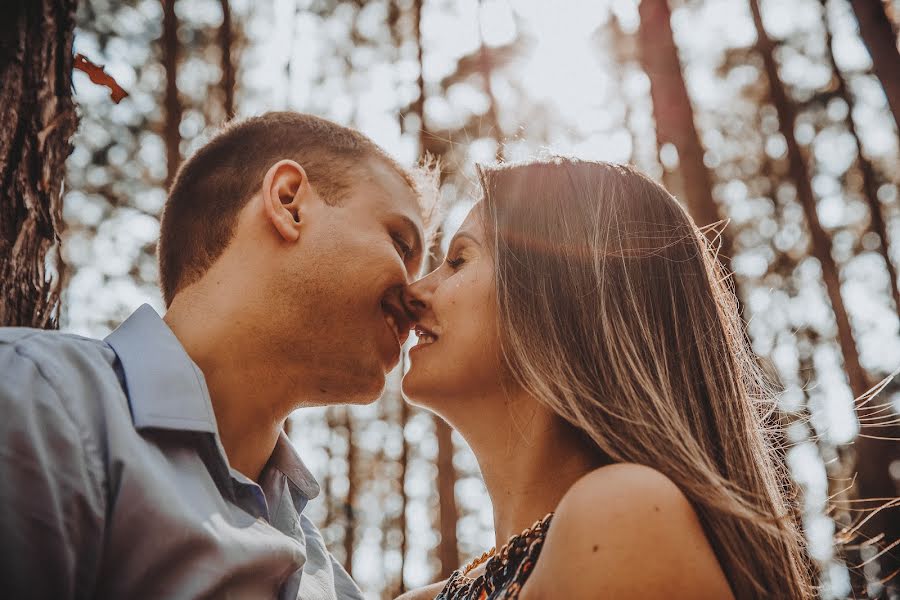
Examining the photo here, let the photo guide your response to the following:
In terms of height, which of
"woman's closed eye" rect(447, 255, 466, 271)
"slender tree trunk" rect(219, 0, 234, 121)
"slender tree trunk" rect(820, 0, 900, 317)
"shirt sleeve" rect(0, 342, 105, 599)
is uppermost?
"slender tree trunk" rect(219, 0, 234, 121)

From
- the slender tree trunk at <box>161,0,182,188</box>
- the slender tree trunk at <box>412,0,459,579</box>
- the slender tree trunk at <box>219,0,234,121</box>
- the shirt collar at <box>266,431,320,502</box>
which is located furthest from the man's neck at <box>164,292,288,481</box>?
the slender tree trunk at <box>219,0,234,121</box>

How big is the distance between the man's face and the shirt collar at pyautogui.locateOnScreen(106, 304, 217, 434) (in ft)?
1.56

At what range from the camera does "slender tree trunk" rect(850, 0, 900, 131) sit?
615 cm

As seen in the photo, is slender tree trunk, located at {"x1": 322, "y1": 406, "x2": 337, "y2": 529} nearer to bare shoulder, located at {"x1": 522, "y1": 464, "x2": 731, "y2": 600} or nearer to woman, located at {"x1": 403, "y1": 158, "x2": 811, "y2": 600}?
woman, located at {"x1": 403, "y1": 158, "x2": 811, "y2": 600}

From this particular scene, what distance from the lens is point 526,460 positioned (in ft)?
6.38

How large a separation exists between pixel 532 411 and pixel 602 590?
0.83 m

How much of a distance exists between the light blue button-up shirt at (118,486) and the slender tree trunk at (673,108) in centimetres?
575

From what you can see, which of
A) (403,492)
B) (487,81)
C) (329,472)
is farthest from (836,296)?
(329,472)

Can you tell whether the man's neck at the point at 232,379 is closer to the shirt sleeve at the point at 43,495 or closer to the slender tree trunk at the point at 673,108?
the shirt sleeve at the point at 43,495

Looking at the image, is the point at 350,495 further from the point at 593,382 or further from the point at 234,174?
the point at 593,382

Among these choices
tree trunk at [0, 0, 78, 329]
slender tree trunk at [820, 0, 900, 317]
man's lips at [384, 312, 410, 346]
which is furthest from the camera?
slender tree trunk at [820, 0, 900, 317]

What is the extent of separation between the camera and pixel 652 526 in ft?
3.95

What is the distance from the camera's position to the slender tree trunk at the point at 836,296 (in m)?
8.52

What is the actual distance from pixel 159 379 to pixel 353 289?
30.5 inches
